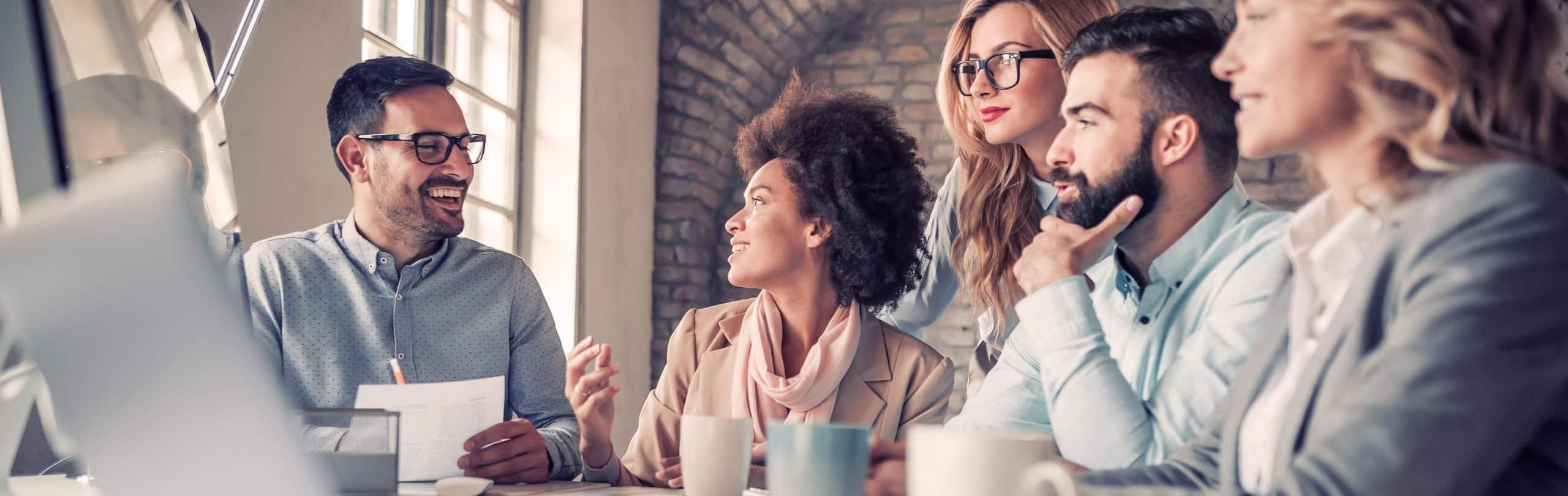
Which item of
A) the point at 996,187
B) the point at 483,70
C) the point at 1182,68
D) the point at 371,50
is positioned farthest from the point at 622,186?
the point at 1182,68

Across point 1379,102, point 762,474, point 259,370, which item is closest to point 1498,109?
point 1379,102

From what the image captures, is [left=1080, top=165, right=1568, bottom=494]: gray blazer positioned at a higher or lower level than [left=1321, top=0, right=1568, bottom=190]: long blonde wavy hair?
lower

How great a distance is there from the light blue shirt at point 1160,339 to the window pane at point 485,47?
278 cm

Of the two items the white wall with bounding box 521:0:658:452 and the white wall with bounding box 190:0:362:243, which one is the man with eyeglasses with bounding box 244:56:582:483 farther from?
the white wall with bounding box 521:0:658:452

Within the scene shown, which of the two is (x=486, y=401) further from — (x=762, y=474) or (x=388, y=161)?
(x=388, y=161)

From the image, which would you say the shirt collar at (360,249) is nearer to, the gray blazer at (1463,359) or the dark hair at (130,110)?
the dark hair at (130,110)

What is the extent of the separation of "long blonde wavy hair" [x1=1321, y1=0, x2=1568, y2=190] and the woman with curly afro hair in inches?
45.7

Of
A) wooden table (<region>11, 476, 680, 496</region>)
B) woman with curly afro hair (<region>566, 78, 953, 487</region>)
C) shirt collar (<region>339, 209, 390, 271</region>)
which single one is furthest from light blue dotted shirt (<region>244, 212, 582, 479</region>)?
wooden table (<region>11, 476, 680, 496</region>)

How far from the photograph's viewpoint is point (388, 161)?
2180 millimetres

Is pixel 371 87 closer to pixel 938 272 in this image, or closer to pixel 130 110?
pixel 938 272

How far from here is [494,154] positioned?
3934mm

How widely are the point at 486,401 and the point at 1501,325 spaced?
1155 mm

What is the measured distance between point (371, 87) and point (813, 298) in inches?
38.2

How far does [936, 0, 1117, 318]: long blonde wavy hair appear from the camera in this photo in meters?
2.15
